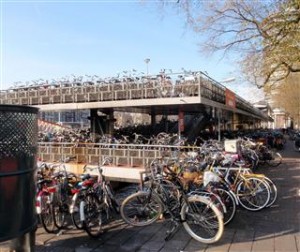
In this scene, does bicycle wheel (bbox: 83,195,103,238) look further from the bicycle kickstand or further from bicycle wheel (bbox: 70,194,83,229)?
the bicycle kickstand

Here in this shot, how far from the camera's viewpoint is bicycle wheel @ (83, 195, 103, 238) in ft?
17.9

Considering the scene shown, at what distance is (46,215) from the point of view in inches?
227

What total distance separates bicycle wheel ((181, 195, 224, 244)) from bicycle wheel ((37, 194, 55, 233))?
1909 mm

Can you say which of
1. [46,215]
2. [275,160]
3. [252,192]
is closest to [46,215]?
[46,215]

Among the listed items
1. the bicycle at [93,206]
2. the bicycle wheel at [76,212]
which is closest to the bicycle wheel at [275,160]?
the bicycle at [93,206]

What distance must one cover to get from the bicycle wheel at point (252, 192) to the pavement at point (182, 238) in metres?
0.25

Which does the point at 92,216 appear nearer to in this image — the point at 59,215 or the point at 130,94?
the point at 59,215

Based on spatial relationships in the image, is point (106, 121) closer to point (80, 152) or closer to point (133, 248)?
point (80, 152)

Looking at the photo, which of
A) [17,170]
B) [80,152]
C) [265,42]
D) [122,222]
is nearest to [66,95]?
[80,152]

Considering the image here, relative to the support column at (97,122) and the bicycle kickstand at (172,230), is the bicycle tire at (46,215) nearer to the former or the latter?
the bicycle kickstand at (172,230)

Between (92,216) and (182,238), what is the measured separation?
51.6 inches

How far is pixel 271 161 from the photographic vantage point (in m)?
13.7

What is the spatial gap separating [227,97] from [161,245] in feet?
51.9

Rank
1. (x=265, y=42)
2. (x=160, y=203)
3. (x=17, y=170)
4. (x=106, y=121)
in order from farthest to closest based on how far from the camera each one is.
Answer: (x=106, y=121), (x=265, y=42), (x=160, y=203), (x=17, y=170)
